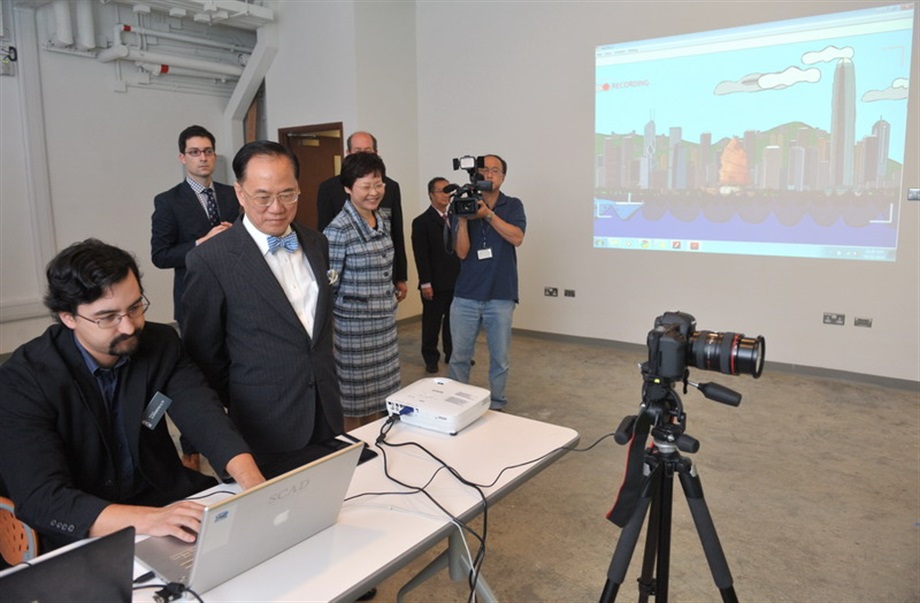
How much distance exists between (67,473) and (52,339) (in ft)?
0.96

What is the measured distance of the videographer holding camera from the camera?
3.33m

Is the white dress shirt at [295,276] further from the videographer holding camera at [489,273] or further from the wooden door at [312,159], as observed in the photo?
the wooden door at [312,159]

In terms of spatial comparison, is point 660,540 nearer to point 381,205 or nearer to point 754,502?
point 754,502

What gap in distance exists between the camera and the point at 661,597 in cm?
156

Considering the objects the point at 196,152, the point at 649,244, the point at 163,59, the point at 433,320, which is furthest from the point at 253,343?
the point at 163,59

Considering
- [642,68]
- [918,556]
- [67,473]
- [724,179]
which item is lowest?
[918,556]

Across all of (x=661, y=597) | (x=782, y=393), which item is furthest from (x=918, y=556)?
(x=782, y=393)

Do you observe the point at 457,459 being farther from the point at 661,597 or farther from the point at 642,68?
the point at 642,68

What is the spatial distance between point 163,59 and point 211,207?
3.97 metres

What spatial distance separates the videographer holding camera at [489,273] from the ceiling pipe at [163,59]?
406 centimetres

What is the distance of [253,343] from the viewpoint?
166cm

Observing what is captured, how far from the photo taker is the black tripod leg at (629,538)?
4.97 ft

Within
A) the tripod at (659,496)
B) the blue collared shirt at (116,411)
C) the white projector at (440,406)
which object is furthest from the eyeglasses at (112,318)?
the tripod at (659,496)

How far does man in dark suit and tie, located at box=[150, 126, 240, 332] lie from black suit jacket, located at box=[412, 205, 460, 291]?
1969mm
